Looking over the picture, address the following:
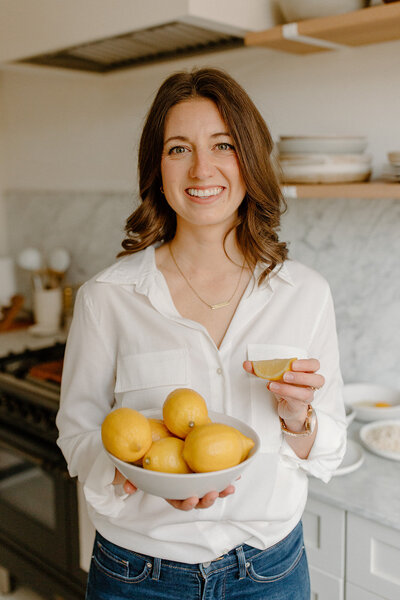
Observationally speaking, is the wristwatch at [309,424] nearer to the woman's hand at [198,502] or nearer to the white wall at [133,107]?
the woman's hand at [198,502]

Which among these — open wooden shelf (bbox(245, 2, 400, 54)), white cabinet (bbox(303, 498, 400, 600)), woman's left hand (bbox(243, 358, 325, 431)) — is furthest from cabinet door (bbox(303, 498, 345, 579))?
open wooden shelf (bbox(245, 2, 400, 54))

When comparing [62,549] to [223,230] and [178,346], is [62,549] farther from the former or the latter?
[223,230]

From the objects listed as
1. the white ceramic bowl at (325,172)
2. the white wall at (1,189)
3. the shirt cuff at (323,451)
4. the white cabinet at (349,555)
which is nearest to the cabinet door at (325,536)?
the white cabinet at (349,555)

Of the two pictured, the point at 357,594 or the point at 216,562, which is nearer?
the point at 216,562

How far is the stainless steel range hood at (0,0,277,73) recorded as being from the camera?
5.36 ft

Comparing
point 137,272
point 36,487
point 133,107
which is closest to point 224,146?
point 137,272

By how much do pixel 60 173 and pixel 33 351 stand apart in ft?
3.14

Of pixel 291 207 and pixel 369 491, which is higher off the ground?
pixel 291 207

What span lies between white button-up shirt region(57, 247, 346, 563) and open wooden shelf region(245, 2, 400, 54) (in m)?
0.64

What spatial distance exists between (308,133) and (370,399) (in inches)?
34.2

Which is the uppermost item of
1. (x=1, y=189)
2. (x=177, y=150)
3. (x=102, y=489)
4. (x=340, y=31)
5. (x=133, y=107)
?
(x=340, y=31)

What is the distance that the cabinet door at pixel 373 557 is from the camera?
1396mm

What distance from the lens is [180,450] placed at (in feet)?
3.16

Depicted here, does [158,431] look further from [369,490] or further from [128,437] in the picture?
[369,490]
